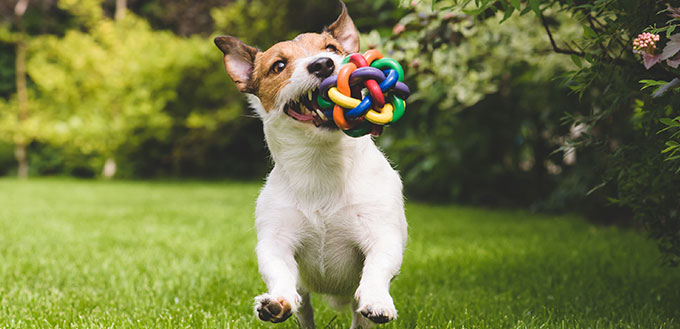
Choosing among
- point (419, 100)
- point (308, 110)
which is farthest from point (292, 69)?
point (419, 100)

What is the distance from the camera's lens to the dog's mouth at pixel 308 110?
2494 millimetres

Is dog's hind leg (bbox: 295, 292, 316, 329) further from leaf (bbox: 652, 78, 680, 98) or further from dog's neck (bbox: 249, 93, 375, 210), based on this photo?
leaf (bbox: 652, 78, 680, 98)

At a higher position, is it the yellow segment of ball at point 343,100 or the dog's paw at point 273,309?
the yellow segment of ball at point 343,100

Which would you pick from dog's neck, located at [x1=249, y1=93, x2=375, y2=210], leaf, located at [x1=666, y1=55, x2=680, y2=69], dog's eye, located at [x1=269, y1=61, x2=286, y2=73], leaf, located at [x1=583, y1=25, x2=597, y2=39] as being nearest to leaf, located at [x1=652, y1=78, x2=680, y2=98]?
leaf, located at [x1=666, y1=55, x2=680, y2=69]

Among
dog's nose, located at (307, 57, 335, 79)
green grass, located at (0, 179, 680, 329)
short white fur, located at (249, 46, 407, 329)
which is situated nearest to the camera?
dog's nose, located at (307, 57, 335, 79)

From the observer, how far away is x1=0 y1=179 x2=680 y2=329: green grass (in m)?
3.20

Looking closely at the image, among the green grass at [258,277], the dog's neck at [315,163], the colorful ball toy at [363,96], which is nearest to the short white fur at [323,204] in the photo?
the dog's neck at [315,163]

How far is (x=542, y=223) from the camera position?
8.12 meters

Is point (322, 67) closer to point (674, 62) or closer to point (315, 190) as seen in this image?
point (315, 190)

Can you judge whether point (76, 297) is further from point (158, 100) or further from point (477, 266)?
point (158, 100)

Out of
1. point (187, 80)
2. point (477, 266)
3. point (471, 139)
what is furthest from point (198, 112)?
point (477, 266)

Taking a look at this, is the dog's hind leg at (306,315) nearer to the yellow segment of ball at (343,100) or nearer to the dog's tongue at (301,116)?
the dog's tongue at (301,116)

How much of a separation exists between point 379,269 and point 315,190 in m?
0.50

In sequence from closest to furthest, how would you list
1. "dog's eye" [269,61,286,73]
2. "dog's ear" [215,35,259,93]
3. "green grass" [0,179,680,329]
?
"dog's eye" [269,61,286,73] < "dog's ear" [215,35,259,93] < "green grass" [0,179,680,329]
